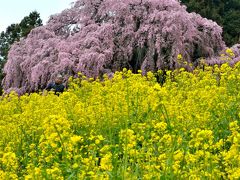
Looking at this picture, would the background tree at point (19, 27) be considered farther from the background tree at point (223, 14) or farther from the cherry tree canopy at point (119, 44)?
the cherry tree canopy at point (119, 44)

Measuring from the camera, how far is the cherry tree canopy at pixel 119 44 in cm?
1647

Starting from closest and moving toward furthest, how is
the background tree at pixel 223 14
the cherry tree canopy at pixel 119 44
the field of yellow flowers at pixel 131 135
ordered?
1. the field of yellow flowers at pixel 131 135
2. the cherry tree canopy at pixel 119 44
3. the background tree at pixel 223 14

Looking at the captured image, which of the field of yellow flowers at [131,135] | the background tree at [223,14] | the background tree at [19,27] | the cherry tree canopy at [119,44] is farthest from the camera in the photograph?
the background tree at [19,27]

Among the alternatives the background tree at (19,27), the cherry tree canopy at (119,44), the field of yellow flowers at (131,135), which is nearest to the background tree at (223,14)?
the background tree at (19,27)

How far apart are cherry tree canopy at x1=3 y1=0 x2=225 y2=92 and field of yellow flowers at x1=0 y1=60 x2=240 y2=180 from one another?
24.6 feet

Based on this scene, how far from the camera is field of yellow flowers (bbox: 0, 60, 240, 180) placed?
12.0 ft

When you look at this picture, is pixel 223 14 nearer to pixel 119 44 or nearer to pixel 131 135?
pixel 119 44

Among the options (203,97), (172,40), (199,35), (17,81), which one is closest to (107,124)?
(203,97)

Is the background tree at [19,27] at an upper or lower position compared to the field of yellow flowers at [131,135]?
upper

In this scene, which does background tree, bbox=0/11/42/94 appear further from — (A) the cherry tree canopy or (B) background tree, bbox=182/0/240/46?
(A) the cherry tree canopy

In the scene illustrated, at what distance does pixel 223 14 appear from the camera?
3456 cm

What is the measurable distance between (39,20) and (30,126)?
31.1 meters

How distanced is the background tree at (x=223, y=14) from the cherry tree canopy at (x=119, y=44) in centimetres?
1151

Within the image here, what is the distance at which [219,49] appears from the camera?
1800 cm
